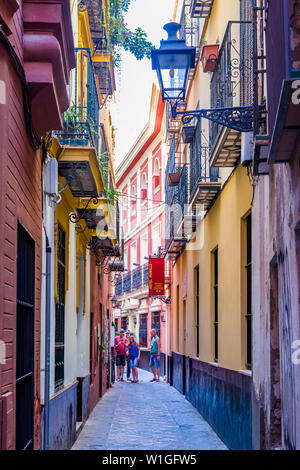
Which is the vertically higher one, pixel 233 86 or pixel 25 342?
pixel 233 86

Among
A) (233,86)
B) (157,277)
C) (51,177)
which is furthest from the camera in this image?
(157,277)

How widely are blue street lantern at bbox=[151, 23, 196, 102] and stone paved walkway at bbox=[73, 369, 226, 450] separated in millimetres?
5284

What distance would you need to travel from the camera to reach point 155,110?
2866 centimetres

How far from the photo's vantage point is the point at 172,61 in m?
7.64

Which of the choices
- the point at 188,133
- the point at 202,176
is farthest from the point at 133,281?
the point at 202,176

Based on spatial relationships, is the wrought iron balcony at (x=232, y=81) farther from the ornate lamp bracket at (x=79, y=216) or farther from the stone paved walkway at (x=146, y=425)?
the stone paved walkway at (x=146, y=425)

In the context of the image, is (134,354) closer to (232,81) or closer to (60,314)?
(60,314)

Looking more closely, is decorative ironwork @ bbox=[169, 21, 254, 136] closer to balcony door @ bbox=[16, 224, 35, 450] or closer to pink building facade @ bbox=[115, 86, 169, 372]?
balcony door @ bbox=[16, 224, 35, 450]

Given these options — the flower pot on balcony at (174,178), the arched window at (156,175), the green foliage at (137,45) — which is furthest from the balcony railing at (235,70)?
the arched window at (156,175)

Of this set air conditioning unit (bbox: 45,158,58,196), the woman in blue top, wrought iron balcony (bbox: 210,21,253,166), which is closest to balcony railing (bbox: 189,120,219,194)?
wrought iron balcony (bbox: 210,21,253,166)

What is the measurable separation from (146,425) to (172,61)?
750cm

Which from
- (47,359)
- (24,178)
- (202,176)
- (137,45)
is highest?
(137,45)

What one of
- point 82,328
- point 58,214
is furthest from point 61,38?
point 82,328

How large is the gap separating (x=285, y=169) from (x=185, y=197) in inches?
431
